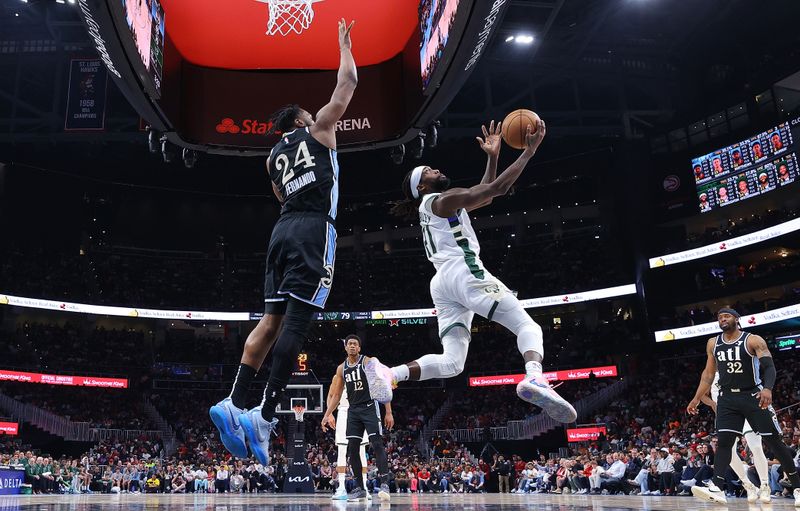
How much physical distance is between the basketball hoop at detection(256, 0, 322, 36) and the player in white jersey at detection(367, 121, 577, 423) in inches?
152

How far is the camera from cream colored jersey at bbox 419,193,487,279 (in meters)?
5.93

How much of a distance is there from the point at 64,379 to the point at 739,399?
29.4 metres

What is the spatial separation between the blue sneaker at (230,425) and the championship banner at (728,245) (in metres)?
26.3

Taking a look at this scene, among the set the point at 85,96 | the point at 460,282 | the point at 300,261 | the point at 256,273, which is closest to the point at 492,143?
the point at 460,282

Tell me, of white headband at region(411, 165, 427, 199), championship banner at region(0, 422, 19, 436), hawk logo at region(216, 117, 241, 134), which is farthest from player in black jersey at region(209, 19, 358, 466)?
championship banner at region(0, 422, 19, 436)

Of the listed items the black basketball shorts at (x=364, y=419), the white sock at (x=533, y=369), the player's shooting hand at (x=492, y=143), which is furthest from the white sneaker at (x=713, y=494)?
the player's shooting hand at (x=492, y=143)

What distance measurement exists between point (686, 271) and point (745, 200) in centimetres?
496

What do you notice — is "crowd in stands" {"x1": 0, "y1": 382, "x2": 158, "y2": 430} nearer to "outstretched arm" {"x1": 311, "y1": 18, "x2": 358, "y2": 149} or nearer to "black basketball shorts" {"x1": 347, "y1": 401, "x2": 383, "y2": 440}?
"black basketball shorts" {"x1": 347, "y1": 401, "x2": 383, "y2": 440}

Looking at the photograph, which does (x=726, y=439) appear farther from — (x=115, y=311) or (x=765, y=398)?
(x=115, y=311)

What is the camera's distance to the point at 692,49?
29.5 meters

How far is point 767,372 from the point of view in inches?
275

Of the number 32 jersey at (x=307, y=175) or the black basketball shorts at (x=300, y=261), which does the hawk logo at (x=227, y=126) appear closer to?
the number 32 jersey at (x=307, y=175)

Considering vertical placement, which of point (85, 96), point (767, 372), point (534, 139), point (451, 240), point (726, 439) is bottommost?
point (726, 439)

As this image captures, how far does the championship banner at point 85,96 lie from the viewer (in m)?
16.3
